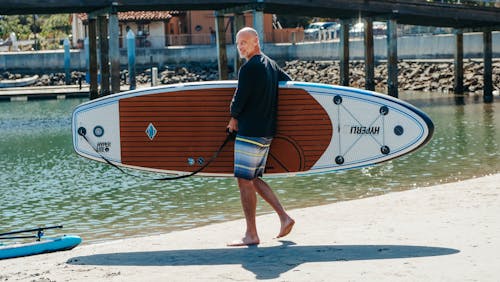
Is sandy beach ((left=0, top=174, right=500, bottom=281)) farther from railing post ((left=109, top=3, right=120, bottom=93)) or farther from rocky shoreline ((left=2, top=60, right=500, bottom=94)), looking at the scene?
rocky shoreline ((left=2, top=60, right=500, bottom=94))

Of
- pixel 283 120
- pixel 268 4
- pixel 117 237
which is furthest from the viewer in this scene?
pixel 268 4

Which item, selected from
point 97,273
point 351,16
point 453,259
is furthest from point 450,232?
point 351,16

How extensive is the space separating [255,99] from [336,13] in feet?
→ 119

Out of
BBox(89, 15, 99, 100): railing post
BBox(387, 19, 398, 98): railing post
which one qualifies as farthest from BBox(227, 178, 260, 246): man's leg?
BBox(89, 15, 99, 100): railing post

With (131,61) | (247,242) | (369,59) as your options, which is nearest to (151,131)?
(247,242)

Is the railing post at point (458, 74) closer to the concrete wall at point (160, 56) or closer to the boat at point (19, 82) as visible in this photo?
the concrete wall at point (160, 56)

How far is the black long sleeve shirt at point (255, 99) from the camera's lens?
8.06 metres

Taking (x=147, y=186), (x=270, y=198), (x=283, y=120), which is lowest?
(x=147, y=186)

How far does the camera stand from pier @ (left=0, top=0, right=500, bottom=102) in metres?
38.4

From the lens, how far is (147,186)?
16859 millimetres

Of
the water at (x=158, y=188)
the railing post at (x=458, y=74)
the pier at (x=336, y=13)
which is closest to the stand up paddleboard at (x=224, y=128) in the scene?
the water at (x=158, y=188)

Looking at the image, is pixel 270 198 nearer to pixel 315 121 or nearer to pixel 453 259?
pixel 315 121

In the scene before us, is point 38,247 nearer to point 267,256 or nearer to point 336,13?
point 267,256

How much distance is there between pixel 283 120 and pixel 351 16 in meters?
36.5
